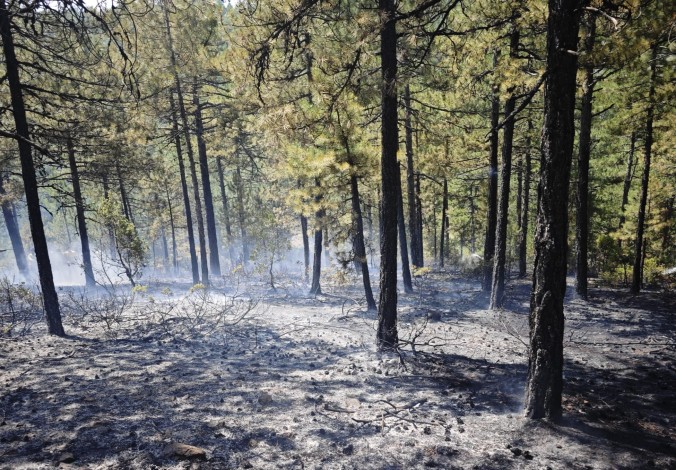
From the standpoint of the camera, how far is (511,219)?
35.3 m

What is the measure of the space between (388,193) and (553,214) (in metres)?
3.82

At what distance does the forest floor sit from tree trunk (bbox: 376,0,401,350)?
33.5 inches

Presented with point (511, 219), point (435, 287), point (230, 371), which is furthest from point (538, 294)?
point (511, 219)

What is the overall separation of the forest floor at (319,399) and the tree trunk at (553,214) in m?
0.60

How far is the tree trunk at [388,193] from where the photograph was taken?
308 inches

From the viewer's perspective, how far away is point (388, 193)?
7.99 meters

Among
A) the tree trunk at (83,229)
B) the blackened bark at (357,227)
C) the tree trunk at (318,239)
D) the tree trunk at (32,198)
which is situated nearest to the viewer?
the tree trunk at (32,198)

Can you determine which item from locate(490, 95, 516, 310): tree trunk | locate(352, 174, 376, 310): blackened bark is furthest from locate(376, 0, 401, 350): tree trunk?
locate(490, 95, 516, 310): tree trunk

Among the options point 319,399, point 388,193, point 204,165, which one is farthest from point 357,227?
point 204,165

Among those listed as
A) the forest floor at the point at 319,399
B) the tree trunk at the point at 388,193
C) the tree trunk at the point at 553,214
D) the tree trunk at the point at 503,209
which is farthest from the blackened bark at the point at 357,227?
the tree trunk at the point at 553,214

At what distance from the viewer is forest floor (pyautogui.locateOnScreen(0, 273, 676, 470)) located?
4.20m

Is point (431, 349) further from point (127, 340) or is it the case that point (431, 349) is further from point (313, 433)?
point (127, 340)

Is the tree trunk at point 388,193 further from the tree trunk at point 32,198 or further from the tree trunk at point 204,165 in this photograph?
the tree trunk at point 204,165

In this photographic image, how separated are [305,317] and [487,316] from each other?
6.00 m
